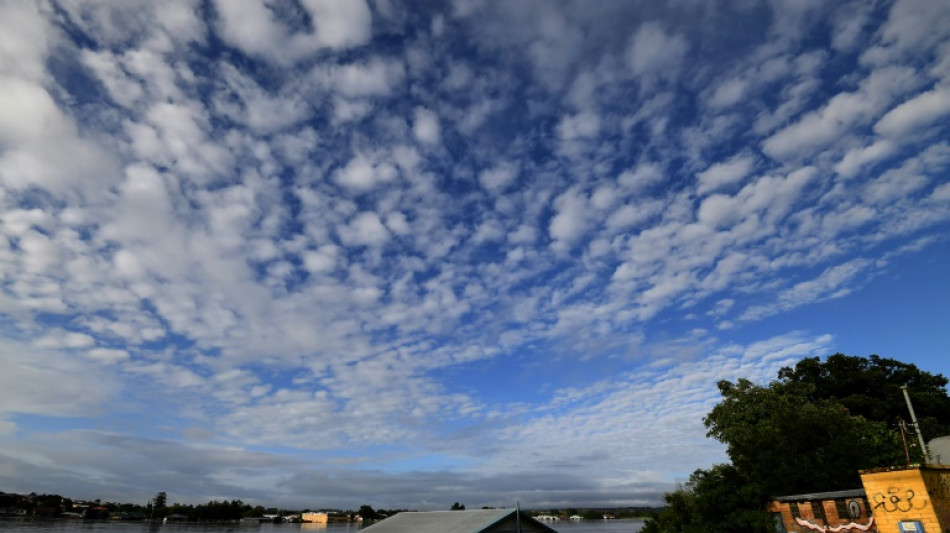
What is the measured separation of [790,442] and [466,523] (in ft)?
94.3

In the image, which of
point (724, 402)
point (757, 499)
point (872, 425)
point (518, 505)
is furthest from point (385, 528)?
point (872, 425)

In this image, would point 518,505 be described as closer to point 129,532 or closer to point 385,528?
point 385,528

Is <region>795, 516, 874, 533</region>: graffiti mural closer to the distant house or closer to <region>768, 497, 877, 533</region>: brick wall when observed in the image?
<region>768, 497, 877, 533</region>: brick wall

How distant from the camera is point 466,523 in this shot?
19.2 meters

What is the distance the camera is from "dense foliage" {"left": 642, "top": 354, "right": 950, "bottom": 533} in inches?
1335

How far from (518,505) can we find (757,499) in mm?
25644

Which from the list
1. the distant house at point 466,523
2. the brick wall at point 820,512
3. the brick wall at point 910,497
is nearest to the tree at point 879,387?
the brick wall at point 820,512

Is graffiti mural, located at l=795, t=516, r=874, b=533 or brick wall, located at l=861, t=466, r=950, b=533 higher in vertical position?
brick wall, located at l=861, t=466, r=950, b=533

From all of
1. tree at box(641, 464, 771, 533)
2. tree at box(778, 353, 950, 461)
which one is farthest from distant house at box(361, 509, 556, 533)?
tree at box(778, 353, 950, 461)

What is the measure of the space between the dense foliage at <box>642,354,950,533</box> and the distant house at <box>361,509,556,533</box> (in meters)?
21.3

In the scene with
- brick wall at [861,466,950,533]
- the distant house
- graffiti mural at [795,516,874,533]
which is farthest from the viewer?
graffiti mural at [795,516,874,533]

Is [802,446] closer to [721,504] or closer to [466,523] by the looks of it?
[721,504]

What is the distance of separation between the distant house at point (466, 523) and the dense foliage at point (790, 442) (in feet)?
69.9

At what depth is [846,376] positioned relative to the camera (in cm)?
6044
